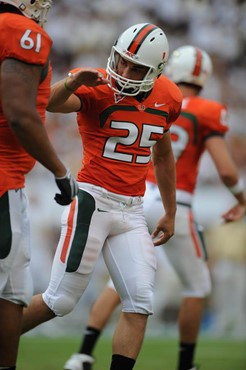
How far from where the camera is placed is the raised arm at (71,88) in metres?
3.36

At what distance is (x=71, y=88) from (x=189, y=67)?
2.09 metres

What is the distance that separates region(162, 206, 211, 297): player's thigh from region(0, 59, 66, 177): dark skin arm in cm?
231

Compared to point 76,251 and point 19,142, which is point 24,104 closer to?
point 19,142

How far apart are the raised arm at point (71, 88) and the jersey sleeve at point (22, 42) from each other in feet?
1.02

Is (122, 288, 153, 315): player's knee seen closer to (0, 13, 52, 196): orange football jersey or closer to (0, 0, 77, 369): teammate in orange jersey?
(0, 0, 77, 369): teammate in orange jersey

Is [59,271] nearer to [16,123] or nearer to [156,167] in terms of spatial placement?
[156,167]

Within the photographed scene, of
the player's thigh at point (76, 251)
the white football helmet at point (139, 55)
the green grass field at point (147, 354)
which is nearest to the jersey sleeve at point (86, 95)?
the white football helmet at point (139, 55)

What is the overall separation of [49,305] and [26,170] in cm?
87

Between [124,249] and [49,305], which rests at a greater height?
[124,249]

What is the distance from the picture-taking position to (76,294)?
156 inches

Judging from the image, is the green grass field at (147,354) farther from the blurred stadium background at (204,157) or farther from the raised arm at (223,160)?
the raised arm at (223,160)

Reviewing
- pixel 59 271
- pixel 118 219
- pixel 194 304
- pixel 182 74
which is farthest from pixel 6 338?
pixel 182 74

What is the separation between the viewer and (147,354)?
21.9ft

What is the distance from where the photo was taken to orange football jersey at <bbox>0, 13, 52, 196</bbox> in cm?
303
